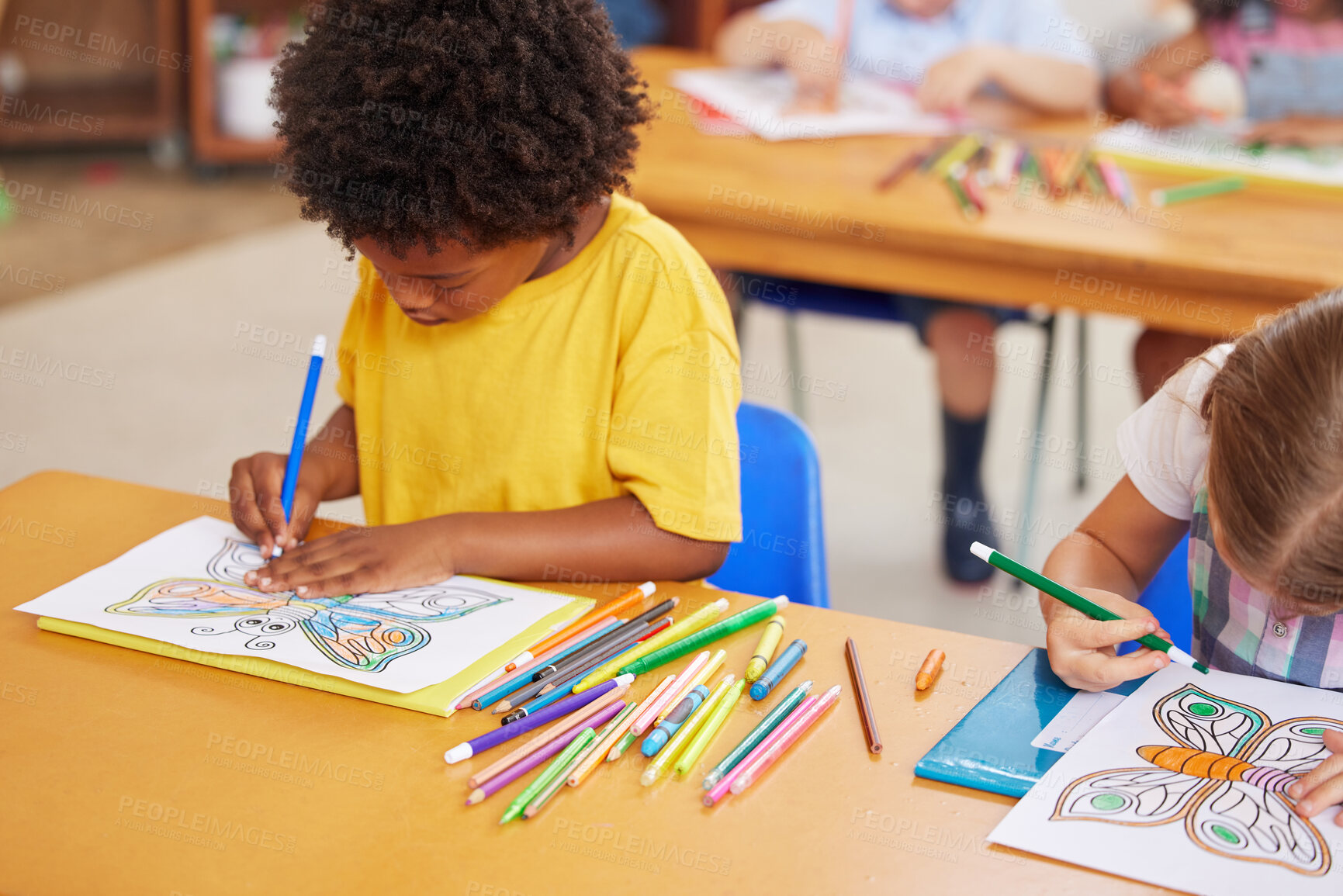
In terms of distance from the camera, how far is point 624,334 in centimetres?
109

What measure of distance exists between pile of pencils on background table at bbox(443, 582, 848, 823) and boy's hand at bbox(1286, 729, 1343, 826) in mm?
256

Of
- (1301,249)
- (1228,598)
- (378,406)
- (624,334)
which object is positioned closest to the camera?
(1228,598)

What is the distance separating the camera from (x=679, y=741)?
78 centimetres

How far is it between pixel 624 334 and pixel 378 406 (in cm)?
30

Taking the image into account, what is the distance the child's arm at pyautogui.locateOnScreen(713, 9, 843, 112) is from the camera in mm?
2332

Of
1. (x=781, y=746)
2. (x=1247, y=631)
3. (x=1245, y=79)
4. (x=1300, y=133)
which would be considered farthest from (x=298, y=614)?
(x=1245, y=79)

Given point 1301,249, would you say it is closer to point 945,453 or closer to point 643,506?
point 945,453

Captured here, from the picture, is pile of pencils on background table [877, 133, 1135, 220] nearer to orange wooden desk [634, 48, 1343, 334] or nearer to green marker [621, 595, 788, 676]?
orange wooden desk [634, 48, 1343, 334]

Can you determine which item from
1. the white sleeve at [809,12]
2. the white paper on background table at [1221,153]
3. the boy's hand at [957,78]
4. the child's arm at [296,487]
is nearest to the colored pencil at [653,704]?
the child's arm at [296,487]

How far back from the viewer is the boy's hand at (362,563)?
945mm

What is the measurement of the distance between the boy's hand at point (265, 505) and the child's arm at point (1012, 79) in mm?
1631

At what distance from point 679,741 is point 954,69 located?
1.86m

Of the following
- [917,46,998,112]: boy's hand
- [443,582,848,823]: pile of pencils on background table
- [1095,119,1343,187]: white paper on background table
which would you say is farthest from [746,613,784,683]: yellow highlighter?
[917,46,998,112]: boy's hand

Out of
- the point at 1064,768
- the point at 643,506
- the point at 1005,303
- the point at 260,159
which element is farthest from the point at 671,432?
the point at 260,159
